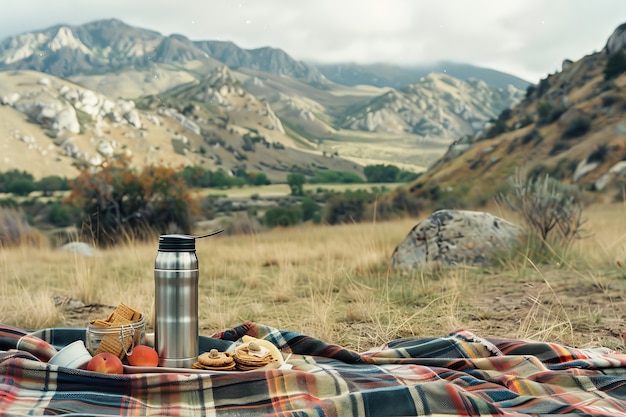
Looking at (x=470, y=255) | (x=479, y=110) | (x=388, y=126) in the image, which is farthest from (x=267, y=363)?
(x=479, y=110)

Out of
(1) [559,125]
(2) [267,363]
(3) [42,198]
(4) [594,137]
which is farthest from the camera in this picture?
(3) [42,198]

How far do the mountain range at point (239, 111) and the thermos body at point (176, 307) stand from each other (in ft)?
177

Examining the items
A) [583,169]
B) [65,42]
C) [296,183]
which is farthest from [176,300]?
[65,42]

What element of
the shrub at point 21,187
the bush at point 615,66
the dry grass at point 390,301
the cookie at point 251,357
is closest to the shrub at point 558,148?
the bush at point 615,66

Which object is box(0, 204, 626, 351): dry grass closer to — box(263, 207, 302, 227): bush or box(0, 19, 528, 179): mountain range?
box(263, 207, 302, 227): bush

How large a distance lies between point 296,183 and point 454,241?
47.0 m

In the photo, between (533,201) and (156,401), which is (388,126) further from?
(156,401)

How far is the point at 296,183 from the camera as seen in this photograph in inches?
2126

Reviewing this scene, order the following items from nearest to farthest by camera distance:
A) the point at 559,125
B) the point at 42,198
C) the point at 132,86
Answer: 1. the point at 559,125
2. the point at 42,198
3. the point at 132,86

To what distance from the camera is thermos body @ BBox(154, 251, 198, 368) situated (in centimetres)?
237

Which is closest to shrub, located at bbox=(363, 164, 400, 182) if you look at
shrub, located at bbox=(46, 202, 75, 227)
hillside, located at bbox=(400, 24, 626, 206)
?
hillside, located at bbox=(400, 24, 626, 206)

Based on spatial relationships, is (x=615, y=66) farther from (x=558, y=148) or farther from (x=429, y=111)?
A: (x=429, y=111)

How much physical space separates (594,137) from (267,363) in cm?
2906

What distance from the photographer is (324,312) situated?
4.52 meters
